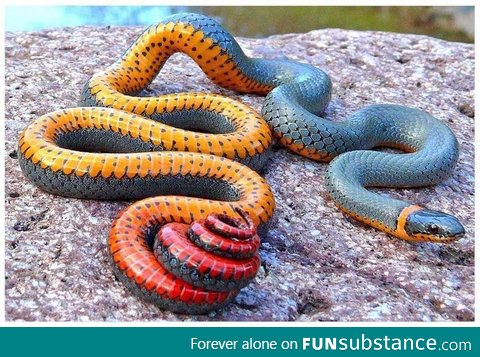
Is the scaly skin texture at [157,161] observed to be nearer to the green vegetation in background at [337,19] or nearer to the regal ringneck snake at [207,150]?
the regal ringneck snake at [207,150]

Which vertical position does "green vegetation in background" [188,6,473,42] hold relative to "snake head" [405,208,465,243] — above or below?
below

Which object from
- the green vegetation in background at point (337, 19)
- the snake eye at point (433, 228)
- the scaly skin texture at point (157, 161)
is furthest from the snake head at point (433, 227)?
the green vegetation in background at point (337, 19)

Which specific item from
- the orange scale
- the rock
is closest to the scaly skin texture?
the orange scale

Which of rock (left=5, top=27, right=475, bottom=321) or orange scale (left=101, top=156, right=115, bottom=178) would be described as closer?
rock (left=5, top=27, right=475, bottom=321)

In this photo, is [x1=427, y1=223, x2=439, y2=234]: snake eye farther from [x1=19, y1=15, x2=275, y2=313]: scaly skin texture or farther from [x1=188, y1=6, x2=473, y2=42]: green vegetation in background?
[x1=188, y1=6, x2=473, y2=42]: green vegetation in background

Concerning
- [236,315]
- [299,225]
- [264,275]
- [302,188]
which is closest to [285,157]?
[302,188]

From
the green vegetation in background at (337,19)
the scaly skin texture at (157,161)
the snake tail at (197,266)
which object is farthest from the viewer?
the green vegetation in background at (337,19)

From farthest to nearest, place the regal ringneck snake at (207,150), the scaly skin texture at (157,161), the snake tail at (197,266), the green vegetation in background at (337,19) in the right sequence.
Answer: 1. the green vegetation in background at (337,19)
2. the regal ringneck snake at (207,150)
3. the scaly skin texture at (157,161)
4. the snake tail at (197,266)
